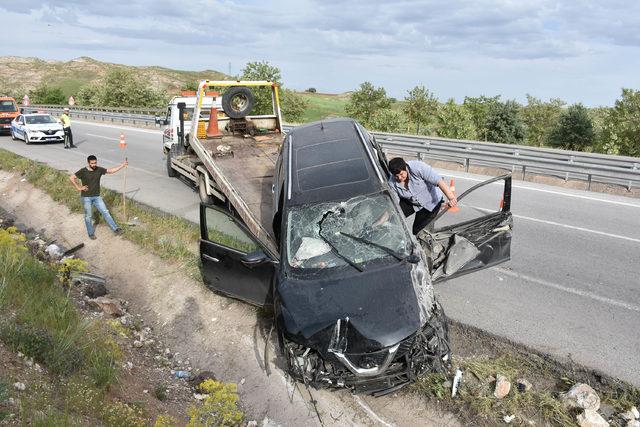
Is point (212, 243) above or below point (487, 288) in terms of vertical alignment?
above

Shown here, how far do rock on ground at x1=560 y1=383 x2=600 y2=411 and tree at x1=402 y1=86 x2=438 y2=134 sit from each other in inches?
1630

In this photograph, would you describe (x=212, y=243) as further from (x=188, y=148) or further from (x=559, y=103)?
(x=559, y=103)

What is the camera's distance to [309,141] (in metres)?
6.93

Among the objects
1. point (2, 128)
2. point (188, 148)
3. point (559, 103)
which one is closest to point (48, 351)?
point (188, 148)

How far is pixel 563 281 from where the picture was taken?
6738 mm

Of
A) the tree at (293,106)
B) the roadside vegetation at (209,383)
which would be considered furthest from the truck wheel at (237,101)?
the tree at (293,106)

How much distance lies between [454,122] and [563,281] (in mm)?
39320

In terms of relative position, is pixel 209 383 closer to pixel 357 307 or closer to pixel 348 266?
pixel 357 307

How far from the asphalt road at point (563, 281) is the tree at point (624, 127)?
3164 cm

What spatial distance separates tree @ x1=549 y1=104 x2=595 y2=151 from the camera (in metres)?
42.1

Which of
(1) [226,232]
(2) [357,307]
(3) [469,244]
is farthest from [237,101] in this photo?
(2) [357,307]

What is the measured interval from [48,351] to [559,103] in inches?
2845

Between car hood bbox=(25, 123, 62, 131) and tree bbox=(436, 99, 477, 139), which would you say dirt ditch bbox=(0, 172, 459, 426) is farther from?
tree bbox=(436, 99, 477, 139)

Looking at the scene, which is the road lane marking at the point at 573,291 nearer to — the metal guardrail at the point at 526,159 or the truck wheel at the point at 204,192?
the truck wheel at the point at 204,192
